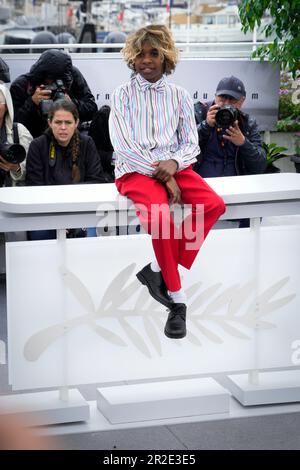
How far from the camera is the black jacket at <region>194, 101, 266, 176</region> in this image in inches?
248

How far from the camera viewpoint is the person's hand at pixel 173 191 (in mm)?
4055

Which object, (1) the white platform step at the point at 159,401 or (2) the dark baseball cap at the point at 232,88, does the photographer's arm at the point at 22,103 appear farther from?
(1) the white platform step at the point at 159,401

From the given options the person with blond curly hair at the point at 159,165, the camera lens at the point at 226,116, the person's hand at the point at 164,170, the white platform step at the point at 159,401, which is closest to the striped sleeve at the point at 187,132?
the person with blond curly hair at the point at 159,165

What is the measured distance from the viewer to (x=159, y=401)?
14.2 ft

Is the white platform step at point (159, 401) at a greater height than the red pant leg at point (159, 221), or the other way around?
the red pant leg at point (159, 221)

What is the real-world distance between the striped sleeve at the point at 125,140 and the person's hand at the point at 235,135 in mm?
2130

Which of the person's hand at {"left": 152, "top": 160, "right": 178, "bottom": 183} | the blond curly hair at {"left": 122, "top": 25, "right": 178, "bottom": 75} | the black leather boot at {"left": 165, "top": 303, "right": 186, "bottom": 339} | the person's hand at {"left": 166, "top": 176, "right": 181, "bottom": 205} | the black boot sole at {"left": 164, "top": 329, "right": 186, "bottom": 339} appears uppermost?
the blond curly hair at {"left": 122, "top": 25, "right": 178, "bottom": 75}

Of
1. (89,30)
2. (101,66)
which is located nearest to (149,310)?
(101,66)

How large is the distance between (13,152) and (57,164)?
0.35m

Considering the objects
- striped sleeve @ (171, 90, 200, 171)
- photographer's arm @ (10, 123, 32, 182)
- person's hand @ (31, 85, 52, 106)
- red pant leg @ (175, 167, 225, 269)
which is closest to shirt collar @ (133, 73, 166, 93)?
striped sleeve @ (171, 90, 200, 171)

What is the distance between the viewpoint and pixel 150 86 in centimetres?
412

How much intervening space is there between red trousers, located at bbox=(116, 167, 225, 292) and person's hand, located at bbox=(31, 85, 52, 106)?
9.05 feet

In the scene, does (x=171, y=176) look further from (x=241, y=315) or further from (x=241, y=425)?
(x=241, y=425)

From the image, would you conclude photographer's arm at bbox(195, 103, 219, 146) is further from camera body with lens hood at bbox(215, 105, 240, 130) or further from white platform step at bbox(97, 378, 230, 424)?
white platform step at bbox(97, 378, 230, 424)
